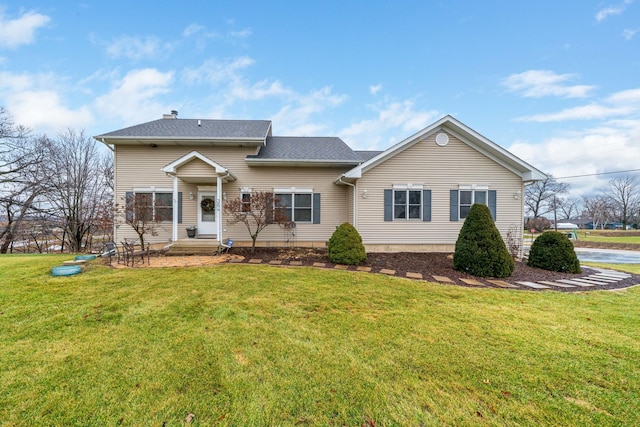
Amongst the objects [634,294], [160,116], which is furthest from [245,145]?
[634,294]

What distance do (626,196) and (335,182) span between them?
67623 mm

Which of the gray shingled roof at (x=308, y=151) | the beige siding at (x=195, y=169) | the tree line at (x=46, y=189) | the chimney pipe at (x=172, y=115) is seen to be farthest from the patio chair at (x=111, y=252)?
the chimney pipe at (x=172, y=115)

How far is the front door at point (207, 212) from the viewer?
38.2 ft

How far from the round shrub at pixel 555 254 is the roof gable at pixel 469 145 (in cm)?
334

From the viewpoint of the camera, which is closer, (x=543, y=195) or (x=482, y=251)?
(x=482, y=251)

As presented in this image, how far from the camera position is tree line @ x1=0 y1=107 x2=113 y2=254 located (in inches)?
667

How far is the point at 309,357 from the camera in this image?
10.5 feet

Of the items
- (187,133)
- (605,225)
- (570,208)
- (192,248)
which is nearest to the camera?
(192,248)

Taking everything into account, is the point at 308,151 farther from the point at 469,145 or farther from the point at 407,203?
the point at 469,145

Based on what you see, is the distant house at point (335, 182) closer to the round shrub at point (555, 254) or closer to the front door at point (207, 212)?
the front door at point (207, 212)

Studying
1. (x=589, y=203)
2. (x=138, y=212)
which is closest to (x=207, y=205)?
(x=138, y=212)

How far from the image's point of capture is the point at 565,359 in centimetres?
328

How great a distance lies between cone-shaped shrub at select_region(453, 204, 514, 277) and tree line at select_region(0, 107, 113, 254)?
1838cm

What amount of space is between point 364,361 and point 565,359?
2591 mm
